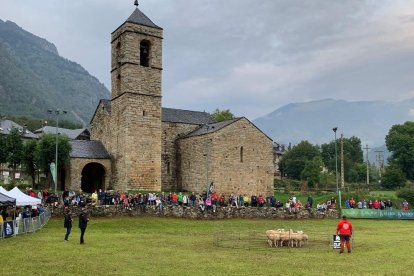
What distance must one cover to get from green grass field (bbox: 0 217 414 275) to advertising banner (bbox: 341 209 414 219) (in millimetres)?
12203

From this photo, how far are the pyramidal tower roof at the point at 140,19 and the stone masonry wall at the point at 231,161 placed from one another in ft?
43.5

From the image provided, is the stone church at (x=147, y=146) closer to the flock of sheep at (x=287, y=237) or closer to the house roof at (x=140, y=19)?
the house roof at (x=140, y=19)

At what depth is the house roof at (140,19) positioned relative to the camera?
167 feet

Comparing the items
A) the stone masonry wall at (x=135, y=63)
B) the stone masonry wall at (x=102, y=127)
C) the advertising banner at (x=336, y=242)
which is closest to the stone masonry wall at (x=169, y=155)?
the stone masonry wall at (x=135, y=63)

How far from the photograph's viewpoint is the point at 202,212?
37375mm

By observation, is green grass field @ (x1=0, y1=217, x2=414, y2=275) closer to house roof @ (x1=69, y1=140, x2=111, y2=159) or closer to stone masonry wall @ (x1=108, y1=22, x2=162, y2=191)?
stone masonry wall @ (x1=108, y1=22, x2=162, y2=191)

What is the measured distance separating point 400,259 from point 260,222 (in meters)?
18.3

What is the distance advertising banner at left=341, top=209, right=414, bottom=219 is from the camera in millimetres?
43250

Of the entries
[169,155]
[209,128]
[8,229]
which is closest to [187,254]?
[8,229]

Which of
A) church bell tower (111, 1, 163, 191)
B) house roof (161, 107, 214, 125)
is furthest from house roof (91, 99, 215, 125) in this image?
church bell tower (111, 1, 163, 191)

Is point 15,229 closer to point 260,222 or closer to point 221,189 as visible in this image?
point 260,222

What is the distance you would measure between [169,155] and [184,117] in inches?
226

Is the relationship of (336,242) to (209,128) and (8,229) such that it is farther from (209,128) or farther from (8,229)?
(209,128)

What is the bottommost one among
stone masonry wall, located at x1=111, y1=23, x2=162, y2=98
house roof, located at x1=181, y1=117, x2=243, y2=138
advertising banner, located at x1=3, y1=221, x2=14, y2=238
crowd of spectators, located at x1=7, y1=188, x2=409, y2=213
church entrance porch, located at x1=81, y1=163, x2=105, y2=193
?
advertising banner, located at x1=3, y1=221, x2=14, y2=238
